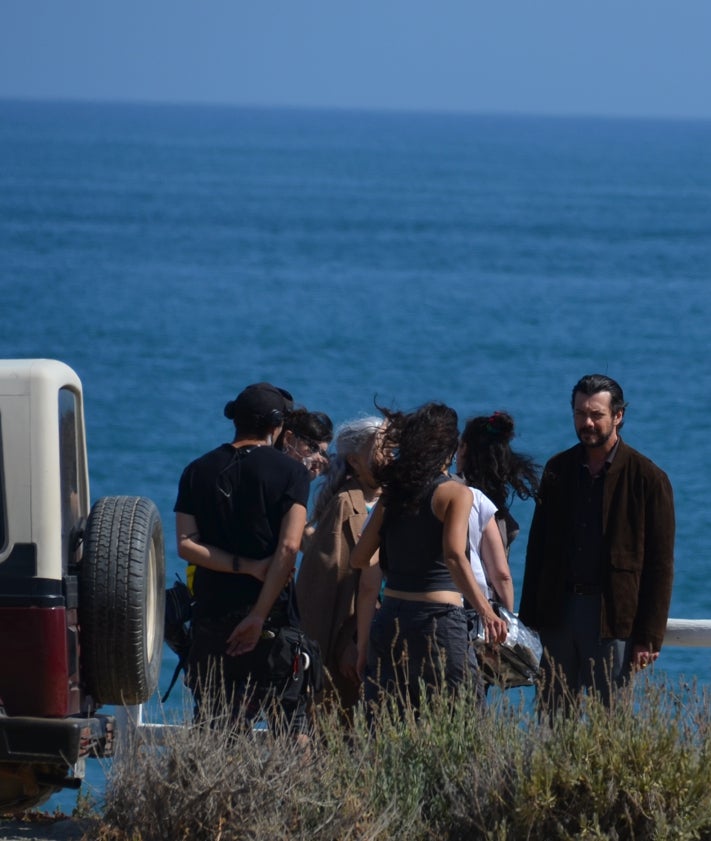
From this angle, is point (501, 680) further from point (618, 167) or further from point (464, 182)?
point (618, 167)

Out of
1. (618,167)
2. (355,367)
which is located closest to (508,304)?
(355,367)

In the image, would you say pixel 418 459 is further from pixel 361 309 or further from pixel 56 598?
pixel 361 309

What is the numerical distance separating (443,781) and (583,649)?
138 centimetres

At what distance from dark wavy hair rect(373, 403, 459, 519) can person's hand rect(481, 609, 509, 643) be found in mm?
496

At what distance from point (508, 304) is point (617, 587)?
7339cm

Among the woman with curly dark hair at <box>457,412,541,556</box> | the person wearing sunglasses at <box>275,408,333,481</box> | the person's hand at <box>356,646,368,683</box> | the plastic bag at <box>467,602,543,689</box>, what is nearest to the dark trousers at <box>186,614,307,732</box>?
the person's hand at <box>356,646,368,683</box>

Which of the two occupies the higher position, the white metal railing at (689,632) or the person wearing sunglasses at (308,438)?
the person wearing sunglasses at (308,438)

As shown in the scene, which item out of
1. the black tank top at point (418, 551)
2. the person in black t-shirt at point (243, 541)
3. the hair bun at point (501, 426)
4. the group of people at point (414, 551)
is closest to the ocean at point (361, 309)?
the group of people at point (414, 551)

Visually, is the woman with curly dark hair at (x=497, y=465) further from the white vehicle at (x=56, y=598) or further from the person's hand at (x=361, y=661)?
the white vehicle at (x=56, y=598)

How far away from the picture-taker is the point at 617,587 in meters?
6.00

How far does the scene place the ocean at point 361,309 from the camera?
46.4 metres

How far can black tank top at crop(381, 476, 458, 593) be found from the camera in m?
5.61

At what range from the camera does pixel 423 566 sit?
5.66 meters

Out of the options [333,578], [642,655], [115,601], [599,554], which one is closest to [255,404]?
[333,578]
